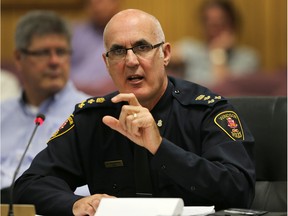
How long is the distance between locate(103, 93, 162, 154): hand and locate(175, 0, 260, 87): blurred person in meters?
3.56

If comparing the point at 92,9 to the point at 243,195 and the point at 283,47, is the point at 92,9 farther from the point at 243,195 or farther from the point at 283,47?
the point at 243,195

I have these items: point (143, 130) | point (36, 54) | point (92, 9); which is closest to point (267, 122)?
point (143, 130)

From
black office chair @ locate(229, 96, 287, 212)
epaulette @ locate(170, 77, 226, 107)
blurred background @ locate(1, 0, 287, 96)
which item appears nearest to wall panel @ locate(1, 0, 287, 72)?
blurred background @ locate(1, 0, 287, 96)

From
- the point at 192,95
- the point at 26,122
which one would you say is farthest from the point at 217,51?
the point at 192,95

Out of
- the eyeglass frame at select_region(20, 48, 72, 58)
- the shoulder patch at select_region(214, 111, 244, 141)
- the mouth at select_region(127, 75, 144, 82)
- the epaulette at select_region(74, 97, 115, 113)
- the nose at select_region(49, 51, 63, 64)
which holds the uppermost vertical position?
the eyeglass frame at select_region(20, 48, 72, 58)

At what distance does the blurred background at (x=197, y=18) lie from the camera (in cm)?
661

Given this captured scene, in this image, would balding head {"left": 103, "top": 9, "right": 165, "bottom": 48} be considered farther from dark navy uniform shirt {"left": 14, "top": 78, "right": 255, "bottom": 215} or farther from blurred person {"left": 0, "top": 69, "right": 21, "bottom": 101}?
blurred person {"left": 0, "top": 69, "right": 21, "bottom": 101}

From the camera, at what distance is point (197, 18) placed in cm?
663

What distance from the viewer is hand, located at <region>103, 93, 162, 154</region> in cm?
232

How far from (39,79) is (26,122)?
0.27 meters

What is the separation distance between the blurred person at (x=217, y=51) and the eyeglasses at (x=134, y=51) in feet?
10.5

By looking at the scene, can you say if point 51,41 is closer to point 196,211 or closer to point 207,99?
point 207,99

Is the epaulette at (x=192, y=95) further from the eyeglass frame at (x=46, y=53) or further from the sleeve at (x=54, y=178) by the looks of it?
the eyeglass frame at (x=46, y=53)

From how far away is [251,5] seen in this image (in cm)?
668
